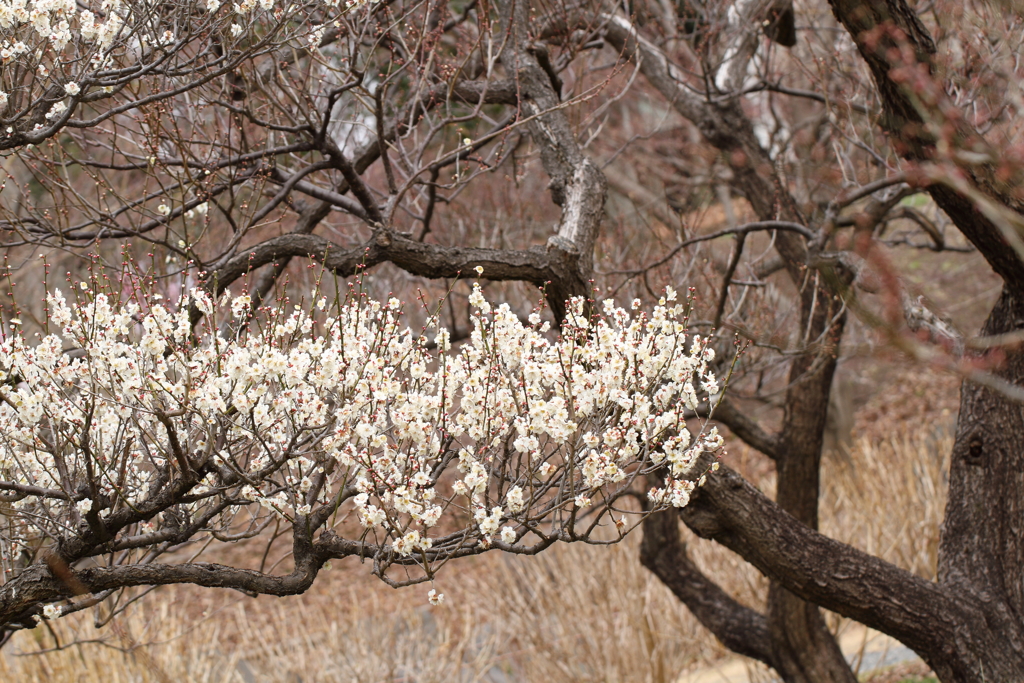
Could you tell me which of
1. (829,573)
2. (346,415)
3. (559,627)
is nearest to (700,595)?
(829,573)

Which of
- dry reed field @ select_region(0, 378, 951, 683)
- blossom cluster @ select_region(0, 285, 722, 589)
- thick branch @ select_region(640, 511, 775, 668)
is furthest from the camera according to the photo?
dry reed field @ select_region(0, 378, 951, 683)

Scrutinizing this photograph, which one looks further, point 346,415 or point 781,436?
point 781,436

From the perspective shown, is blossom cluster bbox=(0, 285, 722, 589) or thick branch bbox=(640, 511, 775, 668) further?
thick branch bbox=(640, 511, 775, 668)

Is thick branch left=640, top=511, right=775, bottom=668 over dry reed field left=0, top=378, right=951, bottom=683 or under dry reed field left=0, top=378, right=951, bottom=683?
under

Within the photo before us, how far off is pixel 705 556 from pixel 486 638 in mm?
2398

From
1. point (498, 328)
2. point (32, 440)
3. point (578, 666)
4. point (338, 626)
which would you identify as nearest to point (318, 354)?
point (498, 328)

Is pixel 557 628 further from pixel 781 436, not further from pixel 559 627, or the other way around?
pixel 781 436

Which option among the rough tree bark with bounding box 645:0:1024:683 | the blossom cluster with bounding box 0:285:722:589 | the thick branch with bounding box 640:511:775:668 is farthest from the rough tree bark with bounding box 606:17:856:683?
the blossom cluster with bounding box 0:285:722:589

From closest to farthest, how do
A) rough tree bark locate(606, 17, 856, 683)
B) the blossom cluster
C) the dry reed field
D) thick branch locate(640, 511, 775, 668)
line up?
the blossom cluster
rough tree bark locate(606, 17, 856, 683)
thick branch locate(640, 511, 775, 668)
the dry reed field

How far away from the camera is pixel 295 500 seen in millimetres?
2465

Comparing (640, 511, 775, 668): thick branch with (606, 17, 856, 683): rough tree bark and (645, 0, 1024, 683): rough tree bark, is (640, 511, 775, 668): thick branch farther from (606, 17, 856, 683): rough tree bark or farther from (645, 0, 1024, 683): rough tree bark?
(645, 0, 1024, 683): rough tree bark

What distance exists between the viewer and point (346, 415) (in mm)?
2262

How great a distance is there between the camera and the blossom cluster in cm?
224

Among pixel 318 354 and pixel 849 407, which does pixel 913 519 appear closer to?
pixel 849 407
